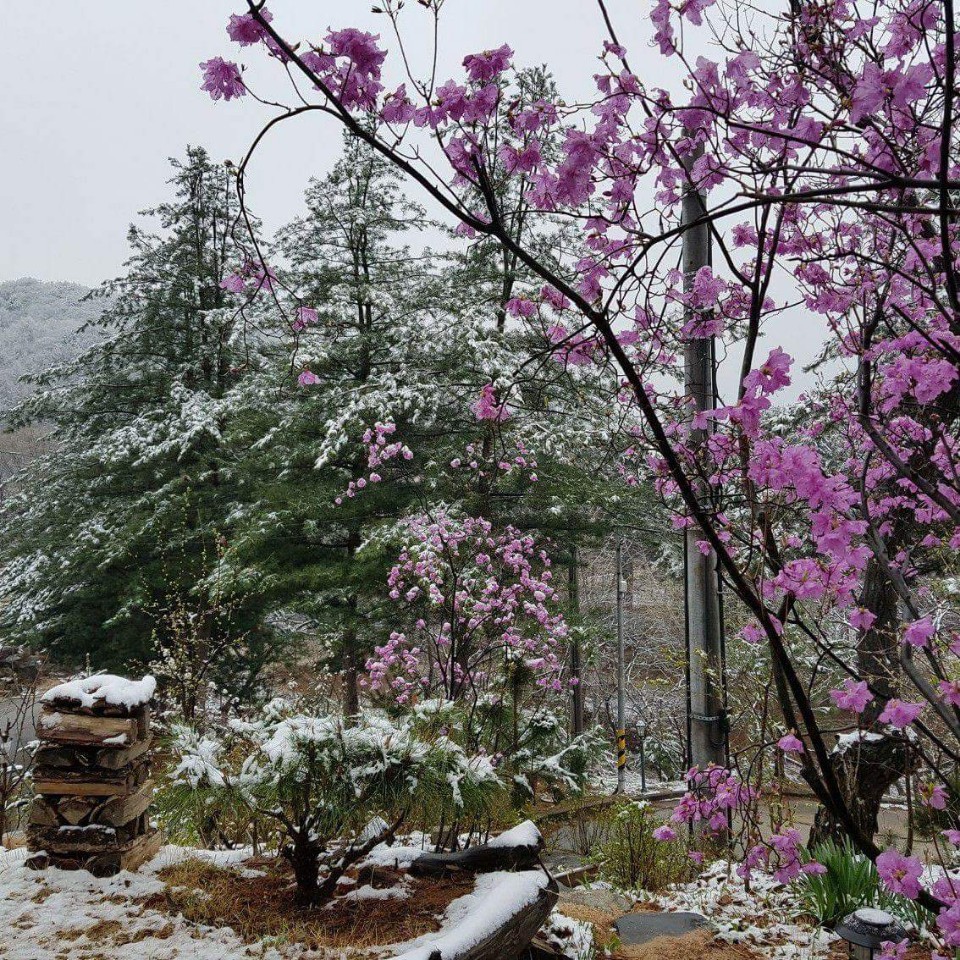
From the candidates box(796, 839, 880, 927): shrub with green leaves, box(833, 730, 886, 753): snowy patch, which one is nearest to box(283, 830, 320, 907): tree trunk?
box(796, 839, 880, 927): shrub with green leaves

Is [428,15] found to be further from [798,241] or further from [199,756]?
[199,756]

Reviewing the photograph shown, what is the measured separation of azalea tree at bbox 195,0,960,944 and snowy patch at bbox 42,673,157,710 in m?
2.69

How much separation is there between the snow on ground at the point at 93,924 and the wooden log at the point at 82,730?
1.85ft

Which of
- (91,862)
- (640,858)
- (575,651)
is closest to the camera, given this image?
(91,862)

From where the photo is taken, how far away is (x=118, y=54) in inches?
275

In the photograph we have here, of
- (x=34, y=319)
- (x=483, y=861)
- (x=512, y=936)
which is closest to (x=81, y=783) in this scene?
(x=483, y=861)

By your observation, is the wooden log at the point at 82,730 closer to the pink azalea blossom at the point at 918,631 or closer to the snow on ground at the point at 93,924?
the snow on ground at the point at 93,924

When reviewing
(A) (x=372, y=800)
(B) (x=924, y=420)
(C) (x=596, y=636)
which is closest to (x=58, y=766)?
(A) (x=372, y=800)

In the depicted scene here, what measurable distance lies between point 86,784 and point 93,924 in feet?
2.08

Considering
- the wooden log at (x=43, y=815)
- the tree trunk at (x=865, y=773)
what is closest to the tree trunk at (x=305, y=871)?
the wooden log at (x=43, y=815)

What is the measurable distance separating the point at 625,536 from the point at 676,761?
462 centimetres

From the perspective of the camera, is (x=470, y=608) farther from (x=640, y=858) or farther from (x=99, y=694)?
(x=99, y=694)

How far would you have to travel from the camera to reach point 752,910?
373cm

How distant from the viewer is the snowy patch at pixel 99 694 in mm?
3174
